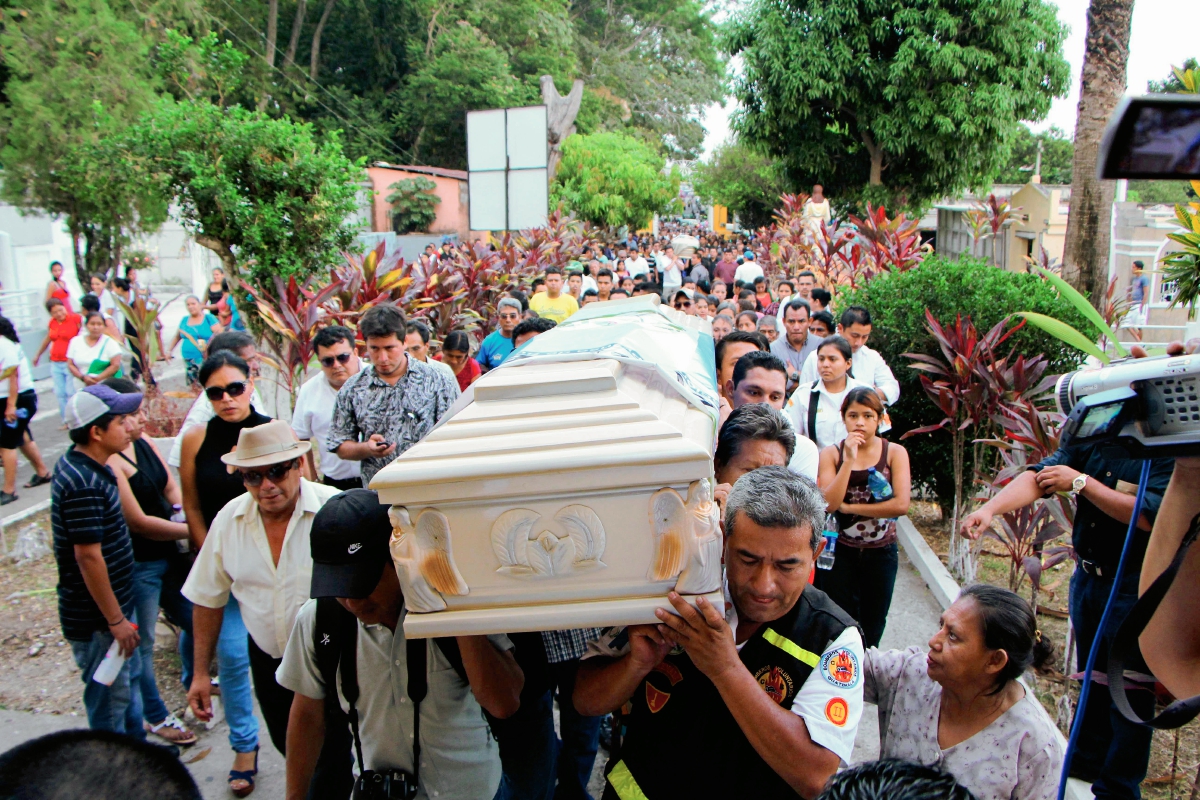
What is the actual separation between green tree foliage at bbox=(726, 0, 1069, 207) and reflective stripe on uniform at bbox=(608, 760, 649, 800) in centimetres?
1684

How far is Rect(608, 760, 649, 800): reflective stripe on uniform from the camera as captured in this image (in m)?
1.85

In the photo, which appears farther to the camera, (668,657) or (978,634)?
(978,634)

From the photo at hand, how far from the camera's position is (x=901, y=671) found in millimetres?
2188

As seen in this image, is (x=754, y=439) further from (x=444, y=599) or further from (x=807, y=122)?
(x=807, y=122)

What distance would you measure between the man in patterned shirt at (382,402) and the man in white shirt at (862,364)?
2219 mm

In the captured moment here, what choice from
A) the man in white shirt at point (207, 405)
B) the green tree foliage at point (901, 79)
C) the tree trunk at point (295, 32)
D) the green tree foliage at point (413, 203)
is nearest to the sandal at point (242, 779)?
the man in white shirt at point (207, 405)

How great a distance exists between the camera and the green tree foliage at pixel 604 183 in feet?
79.9

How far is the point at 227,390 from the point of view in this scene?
3.58m

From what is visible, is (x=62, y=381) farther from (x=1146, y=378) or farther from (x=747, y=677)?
(x=1146, y=378)

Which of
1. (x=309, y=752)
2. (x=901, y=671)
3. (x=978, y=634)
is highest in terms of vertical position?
(x=978, y=634)

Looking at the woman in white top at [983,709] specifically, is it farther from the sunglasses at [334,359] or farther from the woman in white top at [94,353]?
the woman in white top at [94,353]

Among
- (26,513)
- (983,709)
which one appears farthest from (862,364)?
(26,513)

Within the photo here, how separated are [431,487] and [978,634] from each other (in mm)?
1321

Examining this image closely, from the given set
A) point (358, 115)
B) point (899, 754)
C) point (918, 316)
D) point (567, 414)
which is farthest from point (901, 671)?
point (358, 115)
